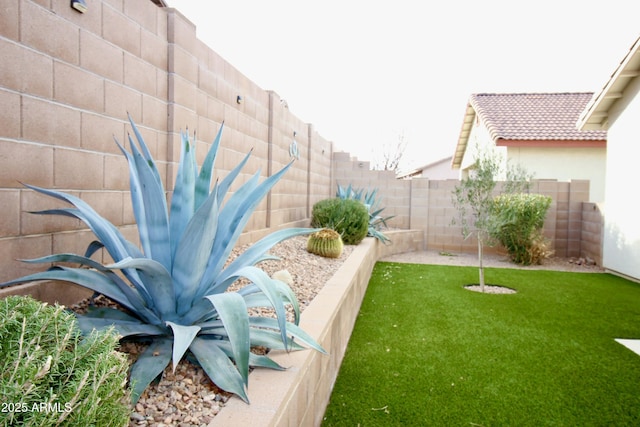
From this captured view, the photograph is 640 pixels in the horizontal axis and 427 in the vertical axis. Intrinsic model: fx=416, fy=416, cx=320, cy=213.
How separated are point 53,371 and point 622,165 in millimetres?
9381

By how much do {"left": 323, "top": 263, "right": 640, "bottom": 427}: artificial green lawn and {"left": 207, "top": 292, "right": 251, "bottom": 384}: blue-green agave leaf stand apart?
114cm

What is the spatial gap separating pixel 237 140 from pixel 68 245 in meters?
2.83

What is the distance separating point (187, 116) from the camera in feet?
12.3

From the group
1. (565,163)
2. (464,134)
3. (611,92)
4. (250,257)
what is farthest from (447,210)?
(250,257)

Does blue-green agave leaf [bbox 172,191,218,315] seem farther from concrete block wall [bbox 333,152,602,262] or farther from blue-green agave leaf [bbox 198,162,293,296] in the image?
concrete block wall [bbox 333,152,602,262]

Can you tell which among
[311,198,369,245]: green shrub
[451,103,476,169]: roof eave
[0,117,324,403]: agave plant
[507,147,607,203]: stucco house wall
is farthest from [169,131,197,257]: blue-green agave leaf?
[451,103,476,169]: roof eave

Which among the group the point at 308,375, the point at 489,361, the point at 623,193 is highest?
the point at 623,193

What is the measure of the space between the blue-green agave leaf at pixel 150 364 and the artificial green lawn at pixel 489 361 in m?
1.18

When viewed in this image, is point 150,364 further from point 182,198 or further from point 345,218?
point 345,218

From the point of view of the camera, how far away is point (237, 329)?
1.79 metres

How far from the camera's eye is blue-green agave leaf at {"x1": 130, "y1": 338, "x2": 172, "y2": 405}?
177 cm

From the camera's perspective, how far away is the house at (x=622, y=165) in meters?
7.39

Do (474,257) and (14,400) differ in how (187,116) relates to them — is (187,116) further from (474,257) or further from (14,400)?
(474,257)

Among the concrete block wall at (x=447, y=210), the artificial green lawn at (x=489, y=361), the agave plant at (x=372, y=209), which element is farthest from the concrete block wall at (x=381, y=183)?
the artificial green lawn at (x=489, y=361)
